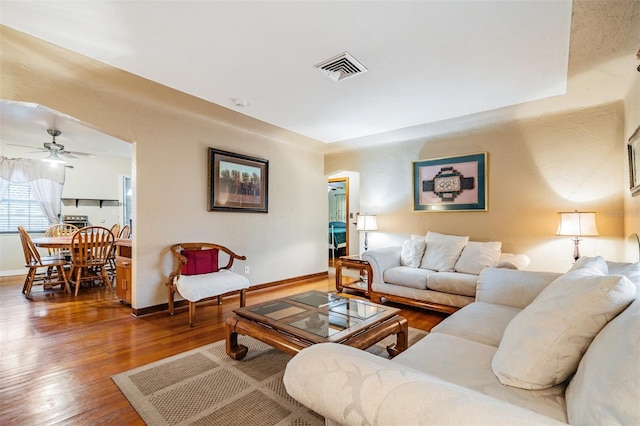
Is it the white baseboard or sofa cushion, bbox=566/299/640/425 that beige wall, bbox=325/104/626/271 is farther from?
the white baseboard

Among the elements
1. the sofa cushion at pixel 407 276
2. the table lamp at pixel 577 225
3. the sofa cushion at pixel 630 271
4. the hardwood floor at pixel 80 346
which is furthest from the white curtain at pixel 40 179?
the table lamp at pixel 577 225

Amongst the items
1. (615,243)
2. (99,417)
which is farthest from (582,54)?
(99,417)

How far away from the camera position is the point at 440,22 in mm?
1981

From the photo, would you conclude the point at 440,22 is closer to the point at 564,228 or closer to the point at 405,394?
the point at 405,394

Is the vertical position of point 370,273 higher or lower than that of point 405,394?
lower

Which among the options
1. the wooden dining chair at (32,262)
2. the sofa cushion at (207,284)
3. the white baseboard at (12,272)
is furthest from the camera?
the white baseboard at (12,272)

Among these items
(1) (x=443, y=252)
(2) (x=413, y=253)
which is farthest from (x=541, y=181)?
(2) (x=413, y=253)

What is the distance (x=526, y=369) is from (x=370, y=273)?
113 inches

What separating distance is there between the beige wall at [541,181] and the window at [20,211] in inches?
278

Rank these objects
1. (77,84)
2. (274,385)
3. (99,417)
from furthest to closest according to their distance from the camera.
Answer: (77,84)
(274,385)
(99,417)

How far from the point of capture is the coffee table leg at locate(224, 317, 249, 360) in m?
2.22

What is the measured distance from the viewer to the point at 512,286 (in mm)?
2229

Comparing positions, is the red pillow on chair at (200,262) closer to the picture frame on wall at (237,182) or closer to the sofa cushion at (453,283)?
the picture frame on wall at (237,182)

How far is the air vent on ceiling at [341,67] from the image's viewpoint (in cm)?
242
